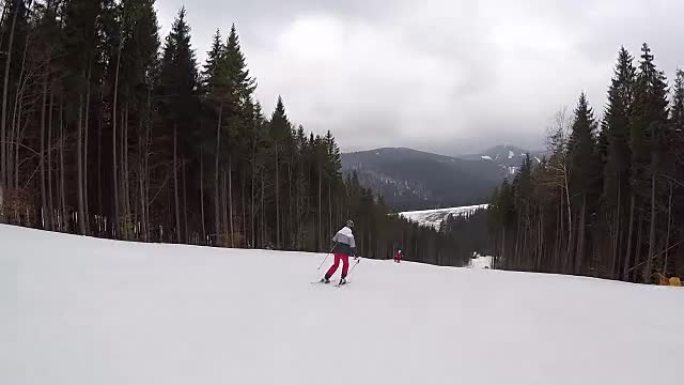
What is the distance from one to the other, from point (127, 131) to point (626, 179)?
36.6 metres

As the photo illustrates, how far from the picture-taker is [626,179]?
1378 inches

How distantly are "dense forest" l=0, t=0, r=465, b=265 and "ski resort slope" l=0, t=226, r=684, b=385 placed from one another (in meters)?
12.8

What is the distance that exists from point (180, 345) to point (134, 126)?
27834mm

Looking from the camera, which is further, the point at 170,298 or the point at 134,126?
the point at 134,126

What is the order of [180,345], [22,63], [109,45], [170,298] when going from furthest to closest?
[109,45] < [22,63] < [170,298] < [180,345]

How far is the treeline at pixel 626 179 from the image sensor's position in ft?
98.2

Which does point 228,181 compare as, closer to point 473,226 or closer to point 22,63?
point 22,63

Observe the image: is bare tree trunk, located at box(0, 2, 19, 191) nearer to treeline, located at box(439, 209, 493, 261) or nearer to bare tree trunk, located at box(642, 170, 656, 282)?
bare tree trunk, located at box(642, 170, 656, 282)

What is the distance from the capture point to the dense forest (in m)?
22.0

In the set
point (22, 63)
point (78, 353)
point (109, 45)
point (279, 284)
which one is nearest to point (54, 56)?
point (22, 63)

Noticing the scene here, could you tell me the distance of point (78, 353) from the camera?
531 cm

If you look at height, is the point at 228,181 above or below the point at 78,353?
above

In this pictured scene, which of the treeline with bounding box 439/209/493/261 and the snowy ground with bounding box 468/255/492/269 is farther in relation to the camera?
the treeline with bounding box 439/209/493/261

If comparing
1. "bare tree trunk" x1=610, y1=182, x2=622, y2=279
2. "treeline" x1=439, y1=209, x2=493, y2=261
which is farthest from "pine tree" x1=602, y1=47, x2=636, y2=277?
"treeline" x1=439, y1=209, x2=493, y2=261
